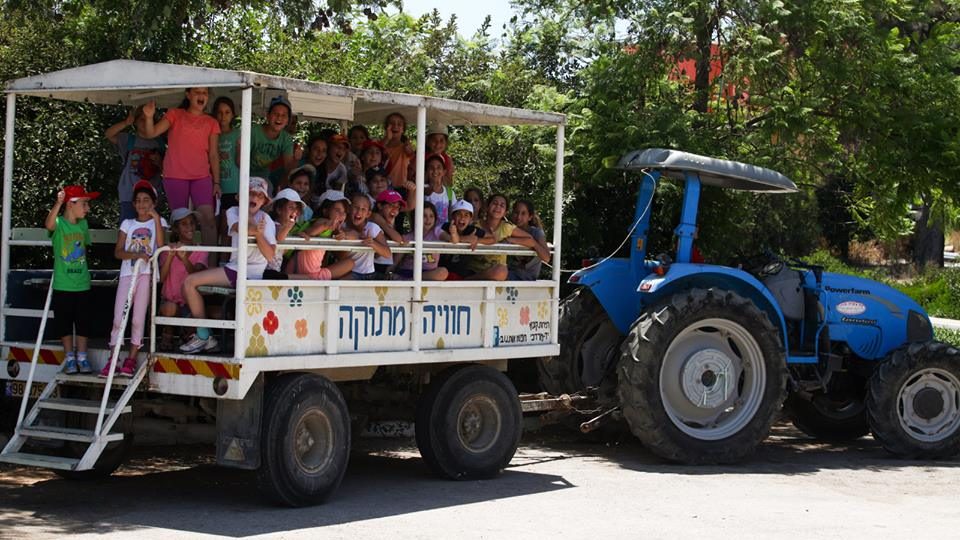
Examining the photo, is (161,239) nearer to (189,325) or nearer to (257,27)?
(189,325)

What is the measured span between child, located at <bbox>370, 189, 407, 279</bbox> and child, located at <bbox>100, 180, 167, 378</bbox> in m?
1.72

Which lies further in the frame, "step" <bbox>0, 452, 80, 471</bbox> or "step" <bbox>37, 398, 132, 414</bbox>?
"step" <bbox>37, 398, 132, 414</bbox>

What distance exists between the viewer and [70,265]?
990 centimetres

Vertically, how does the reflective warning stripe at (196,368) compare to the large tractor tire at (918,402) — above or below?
above

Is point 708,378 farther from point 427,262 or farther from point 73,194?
point 73,194

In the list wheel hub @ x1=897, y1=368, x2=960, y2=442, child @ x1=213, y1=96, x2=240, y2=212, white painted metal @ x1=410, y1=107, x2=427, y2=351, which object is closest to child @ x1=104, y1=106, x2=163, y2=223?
child @ x1=213, y1=96, x2=240, y2=212

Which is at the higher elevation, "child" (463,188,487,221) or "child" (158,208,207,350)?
"child" (463,188,487,221)

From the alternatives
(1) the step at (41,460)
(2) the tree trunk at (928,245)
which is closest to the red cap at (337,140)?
(1) the step at (41,460)

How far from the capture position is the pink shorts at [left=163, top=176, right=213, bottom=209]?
10.5m

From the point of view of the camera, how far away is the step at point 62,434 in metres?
9.06

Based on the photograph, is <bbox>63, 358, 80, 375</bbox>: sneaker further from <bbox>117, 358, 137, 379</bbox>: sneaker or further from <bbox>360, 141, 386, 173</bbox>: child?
<bbox>360, 141, 386, 173</bbox>: child

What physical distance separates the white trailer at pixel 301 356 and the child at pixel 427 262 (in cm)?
13

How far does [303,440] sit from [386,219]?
2.05 m

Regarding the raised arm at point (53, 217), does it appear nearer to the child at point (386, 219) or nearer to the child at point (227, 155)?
the child at point (227, 155)
